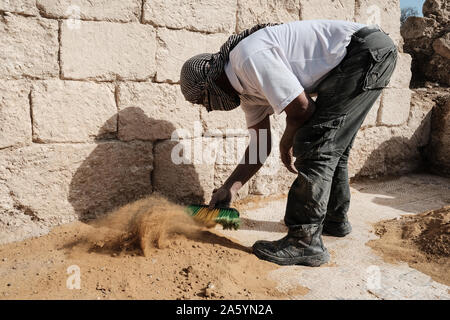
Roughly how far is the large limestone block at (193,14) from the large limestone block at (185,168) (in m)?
1.06

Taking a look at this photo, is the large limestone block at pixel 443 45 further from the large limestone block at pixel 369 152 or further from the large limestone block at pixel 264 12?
the large limestone block at pixel 264 12

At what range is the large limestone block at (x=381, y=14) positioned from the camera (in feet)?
15.2

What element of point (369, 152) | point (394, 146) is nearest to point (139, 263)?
point (369, 152)

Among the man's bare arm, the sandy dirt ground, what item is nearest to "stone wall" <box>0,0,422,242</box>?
the sandy dirt ground

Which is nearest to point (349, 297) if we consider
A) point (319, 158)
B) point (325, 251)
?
point (325, 251)

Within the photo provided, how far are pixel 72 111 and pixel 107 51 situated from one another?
57 cm

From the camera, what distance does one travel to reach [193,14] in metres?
3.46

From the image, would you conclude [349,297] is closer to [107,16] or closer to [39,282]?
[39,282]

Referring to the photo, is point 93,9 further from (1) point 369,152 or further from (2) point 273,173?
(1) point 369,152

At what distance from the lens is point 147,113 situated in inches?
133

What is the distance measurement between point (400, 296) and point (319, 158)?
3.14ft

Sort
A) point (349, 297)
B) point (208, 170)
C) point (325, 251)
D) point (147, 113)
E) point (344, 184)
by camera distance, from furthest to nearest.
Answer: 1. point (208, 170)
2. point (147, 113)
3. point (344, 184)
4. point (325, 251)
5. point (349, 297)

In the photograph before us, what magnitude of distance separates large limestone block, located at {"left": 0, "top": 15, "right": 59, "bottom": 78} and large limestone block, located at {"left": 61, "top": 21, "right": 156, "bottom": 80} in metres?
0.08

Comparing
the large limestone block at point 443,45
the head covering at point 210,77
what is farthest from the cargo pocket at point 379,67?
the large limestone block at point 443,45
